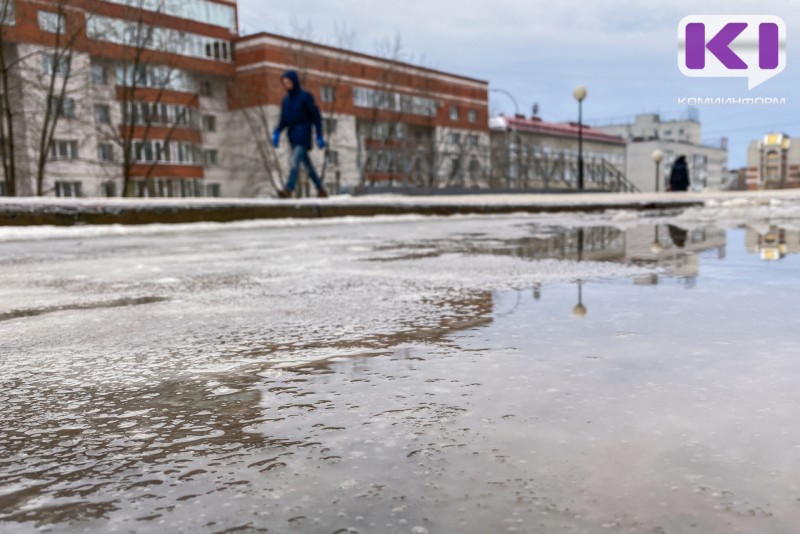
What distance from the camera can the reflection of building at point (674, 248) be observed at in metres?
3.46

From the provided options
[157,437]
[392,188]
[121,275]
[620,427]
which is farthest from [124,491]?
[392,188]

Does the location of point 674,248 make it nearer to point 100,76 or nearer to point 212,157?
point 100,76

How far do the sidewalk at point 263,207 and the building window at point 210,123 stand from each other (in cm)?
3755

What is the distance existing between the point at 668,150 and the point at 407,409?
3745 inches

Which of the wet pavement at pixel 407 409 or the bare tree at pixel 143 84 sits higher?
the bare tree at pixel 143 84

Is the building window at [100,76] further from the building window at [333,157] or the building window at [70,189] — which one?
the building window at [333,157]

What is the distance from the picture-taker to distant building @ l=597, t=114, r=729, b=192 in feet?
267

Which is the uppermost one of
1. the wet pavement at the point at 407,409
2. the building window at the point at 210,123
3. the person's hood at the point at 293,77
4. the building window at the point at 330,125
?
the building window at the point at 210,123

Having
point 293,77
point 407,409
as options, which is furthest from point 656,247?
point 293,77

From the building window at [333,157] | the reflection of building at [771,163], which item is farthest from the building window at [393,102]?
the reflection of building at [771,163]

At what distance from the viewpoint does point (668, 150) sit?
86.8 meters

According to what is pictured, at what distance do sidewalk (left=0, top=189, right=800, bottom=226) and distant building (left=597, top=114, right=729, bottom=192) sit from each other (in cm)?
7401

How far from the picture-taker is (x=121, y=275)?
3.68 m

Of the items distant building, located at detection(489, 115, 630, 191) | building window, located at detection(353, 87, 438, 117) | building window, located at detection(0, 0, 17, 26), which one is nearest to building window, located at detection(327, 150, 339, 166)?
building window, located at detection(353, 87, 438, 117)
